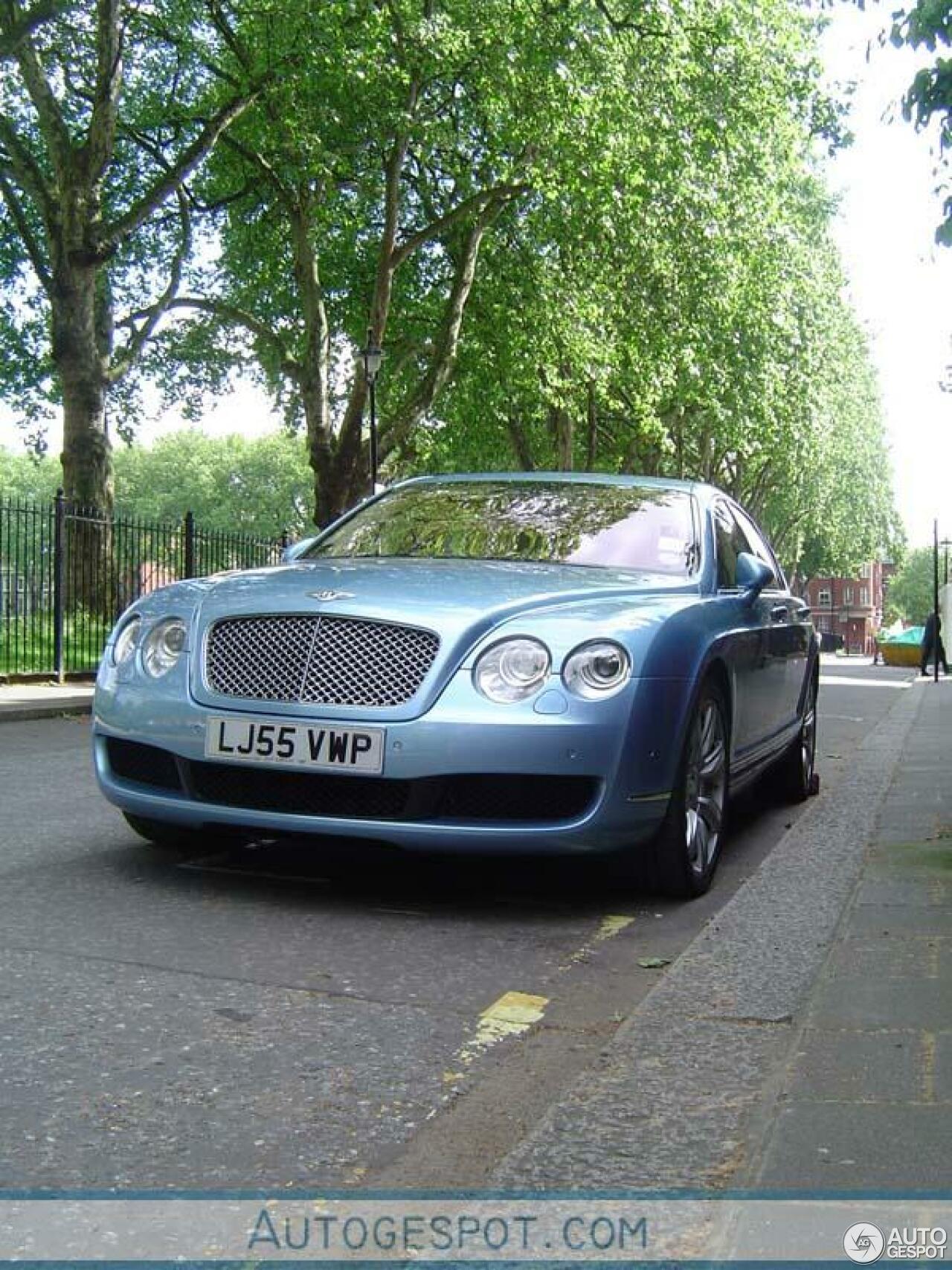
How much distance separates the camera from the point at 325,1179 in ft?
8.96

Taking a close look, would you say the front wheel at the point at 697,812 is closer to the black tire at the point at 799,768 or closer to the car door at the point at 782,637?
the car door at the point at 782,637

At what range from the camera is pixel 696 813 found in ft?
18.2

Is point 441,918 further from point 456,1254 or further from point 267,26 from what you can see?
point 267,26

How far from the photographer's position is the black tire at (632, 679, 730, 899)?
17.5 ft

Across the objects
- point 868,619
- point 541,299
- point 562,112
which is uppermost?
point 562,112

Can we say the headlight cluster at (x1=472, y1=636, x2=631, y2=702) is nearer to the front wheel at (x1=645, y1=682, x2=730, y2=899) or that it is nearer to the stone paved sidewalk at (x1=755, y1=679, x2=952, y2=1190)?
the front wheel at (x1=645, y1=682, x2=730, y2=899)

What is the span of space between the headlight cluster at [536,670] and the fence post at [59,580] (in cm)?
1467

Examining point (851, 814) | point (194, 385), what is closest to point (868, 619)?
point (194, 385)

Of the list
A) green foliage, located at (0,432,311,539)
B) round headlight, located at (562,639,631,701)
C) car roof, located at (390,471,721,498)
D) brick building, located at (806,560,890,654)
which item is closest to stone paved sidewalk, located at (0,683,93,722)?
car roof, located at (390,471,721,498)

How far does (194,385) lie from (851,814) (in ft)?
108

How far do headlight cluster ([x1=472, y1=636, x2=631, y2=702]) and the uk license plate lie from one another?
15.2 inches

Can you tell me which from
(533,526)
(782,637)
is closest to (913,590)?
(782,637)

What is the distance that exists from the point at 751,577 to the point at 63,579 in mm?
13835

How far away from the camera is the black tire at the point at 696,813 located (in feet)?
17.5
